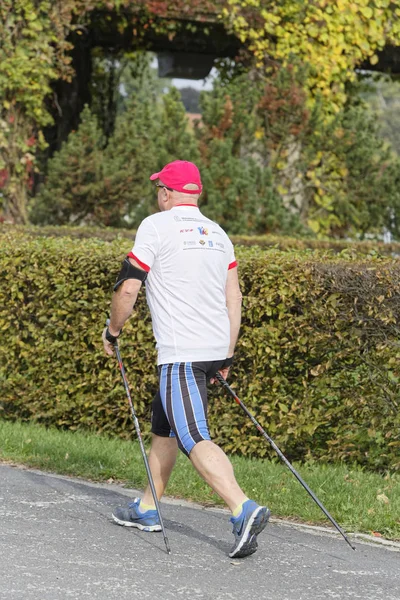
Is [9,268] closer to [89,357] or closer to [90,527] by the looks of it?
[89,357]

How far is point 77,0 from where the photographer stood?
14672 millimetres

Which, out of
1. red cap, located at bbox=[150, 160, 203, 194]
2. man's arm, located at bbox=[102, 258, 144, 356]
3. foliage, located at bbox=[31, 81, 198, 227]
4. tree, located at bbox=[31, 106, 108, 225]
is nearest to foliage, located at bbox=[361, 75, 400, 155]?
foliage, located at bbox=[31, 81, 198, 227]

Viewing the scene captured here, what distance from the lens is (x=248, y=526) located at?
4.70 meters

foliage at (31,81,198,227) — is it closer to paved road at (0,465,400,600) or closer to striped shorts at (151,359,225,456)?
paved road at (0,465,400,600)

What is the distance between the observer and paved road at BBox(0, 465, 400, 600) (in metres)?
4.30

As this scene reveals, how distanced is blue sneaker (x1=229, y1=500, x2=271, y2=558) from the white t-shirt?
30.8 inches

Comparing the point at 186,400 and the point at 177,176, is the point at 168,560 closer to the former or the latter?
the point at 186,400

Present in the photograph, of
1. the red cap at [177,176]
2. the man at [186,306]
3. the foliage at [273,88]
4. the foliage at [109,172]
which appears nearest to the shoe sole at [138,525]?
the man at [186,306]

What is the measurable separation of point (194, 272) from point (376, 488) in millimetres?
2036

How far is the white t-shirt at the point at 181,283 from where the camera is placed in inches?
195

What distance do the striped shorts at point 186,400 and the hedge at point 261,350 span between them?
193 centimetres

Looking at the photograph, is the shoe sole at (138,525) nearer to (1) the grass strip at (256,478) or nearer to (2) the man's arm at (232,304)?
Answer: (1) the grass strip at (256,478)

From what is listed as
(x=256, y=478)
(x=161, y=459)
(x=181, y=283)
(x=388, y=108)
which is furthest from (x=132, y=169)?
(x=388, y=108)

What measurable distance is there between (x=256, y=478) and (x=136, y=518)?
4.02 feet
